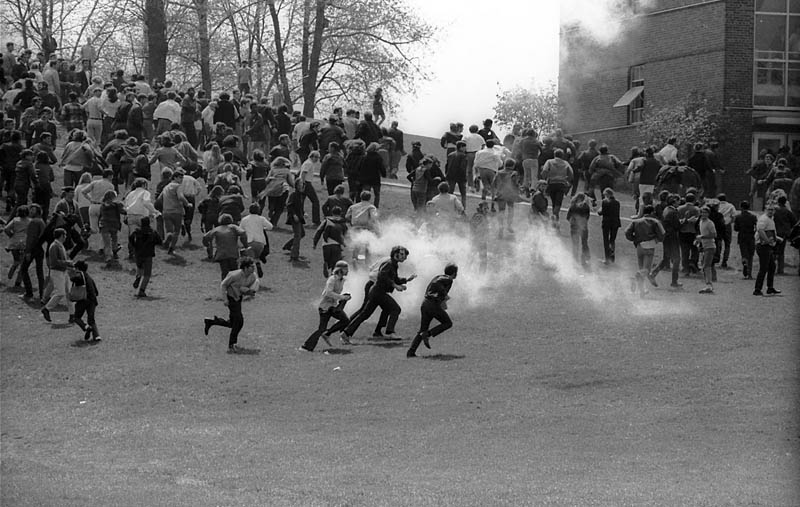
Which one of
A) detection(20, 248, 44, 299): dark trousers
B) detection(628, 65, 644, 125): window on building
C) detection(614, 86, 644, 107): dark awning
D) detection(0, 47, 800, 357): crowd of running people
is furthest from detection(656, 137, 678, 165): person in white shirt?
detection(20, 248, 44, 299): dark trousers

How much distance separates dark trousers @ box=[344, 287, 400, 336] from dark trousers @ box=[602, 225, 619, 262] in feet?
28.3

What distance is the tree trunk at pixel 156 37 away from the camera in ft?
158

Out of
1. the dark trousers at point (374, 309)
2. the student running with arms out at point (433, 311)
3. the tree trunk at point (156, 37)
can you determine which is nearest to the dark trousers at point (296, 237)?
the dark trousers at point (374, 309)

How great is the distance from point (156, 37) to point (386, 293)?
29260 mm

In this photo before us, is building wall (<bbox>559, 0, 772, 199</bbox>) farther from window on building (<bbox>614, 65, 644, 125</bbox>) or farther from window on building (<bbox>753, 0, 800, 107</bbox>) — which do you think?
window on building (<bbox>753, 0, 800, 107</bbox>)

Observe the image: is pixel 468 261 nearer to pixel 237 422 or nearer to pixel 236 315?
pixel 236 315

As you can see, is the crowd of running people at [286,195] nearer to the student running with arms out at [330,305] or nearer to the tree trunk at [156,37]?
the student running with arms out at [330,305]

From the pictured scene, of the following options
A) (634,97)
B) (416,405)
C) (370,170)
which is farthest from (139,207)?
(634,97)

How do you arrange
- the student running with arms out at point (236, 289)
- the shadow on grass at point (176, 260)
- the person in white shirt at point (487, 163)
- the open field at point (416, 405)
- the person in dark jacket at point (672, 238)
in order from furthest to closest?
1. the person in white shirt at point (487, 163)
2. the shadow on grass at point (176, 260)
3. the person in dark jacket at point (672, 238)
4. the student running with arms out at point (236, 289)
5. the open field at point (416, 405)

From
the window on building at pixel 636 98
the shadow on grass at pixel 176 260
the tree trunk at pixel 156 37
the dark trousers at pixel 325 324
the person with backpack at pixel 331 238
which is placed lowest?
the dark trousers at pixel 325 324

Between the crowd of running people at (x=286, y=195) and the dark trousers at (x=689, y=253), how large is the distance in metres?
0.04

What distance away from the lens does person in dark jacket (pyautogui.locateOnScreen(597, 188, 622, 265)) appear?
29.6m

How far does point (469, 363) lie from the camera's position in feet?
68.5

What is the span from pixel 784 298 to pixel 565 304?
4.55 m
